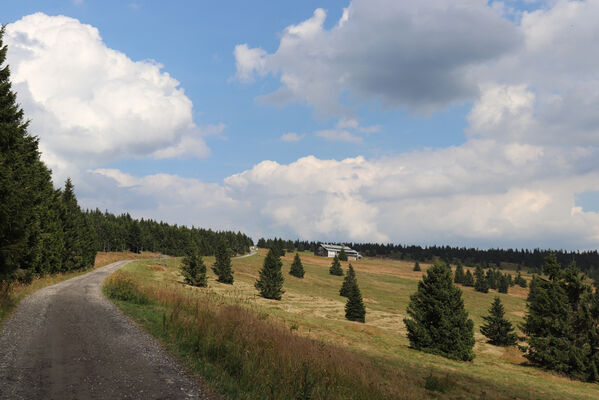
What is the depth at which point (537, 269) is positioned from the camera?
639ft

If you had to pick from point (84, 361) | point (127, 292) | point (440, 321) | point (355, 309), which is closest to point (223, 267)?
point (355, 309)

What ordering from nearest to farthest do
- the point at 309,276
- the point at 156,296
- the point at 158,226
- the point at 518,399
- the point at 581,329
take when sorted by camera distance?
the point at 518,399 → the point at 156,296 → the point at 581,329 → the point at 309,276 → the point at 158,226

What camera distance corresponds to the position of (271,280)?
54812 millimetres

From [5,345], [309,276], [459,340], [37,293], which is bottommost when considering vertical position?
[309,276]

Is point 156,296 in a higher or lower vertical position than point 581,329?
higher

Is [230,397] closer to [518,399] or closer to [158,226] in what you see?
[518,399]

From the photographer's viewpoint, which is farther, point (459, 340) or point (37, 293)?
point (459, 340)

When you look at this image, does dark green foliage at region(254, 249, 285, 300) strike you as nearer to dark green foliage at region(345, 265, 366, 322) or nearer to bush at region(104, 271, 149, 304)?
dark green foliage at region(345, 265, 366, 322)

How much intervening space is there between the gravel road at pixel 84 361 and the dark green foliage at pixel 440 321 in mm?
23160

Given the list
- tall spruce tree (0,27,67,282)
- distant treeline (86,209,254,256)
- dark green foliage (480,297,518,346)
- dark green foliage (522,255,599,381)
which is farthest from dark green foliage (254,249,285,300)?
distant treeline (86,209,254,256)

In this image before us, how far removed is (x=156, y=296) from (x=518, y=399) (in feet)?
62.7

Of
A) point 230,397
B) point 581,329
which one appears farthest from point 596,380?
point 230,397

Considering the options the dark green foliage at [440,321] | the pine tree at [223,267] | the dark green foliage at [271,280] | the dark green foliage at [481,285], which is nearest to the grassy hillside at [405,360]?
the dark green foliage at [440,321]

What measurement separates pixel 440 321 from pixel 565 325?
12088mm
